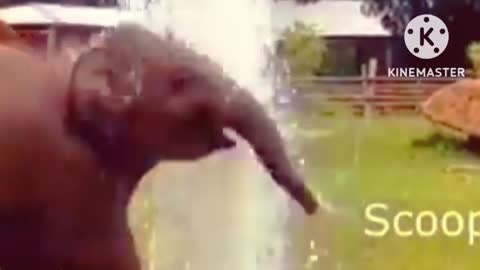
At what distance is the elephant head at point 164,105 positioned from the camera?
18.4 inches

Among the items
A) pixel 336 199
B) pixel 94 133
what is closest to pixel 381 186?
pixel 336 199

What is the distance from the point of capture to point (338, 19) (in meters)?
0.49

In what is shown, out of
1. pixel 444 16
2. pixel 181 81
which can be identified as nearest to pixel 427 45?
pixel 444 16

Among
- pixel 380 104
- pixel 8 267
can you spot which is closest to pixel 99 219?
pixel 8 267

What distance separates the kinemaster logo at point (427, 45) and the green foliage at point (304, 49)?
0.12 ft

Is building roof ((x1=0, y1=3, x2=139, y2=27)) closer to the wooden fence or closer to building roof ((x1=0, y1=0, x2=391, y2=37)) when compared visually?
building roof ((x1=0, y1=0, x2=391, y2=37))

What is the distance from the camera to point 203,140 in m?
0.48

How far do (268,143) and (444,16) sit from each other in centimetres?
11

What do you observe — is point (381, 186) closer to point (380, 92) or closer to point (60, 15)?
point (380, 92)

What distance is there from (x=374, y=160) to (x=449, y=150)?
0.04 meters

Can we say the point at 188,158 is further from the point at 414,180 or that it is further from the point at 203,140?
the point at 414,180

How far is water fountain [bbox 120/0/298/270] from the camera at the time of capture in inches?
19.3

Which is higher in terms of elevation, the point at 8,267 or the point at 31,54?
the point at 31,54

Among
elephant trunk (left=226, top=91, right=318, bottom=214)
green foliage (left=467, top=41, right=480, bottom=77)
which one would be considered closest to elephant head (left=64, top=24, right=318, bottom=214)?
elephant trunk (left=226, top=91, right=318, bottom=214)
